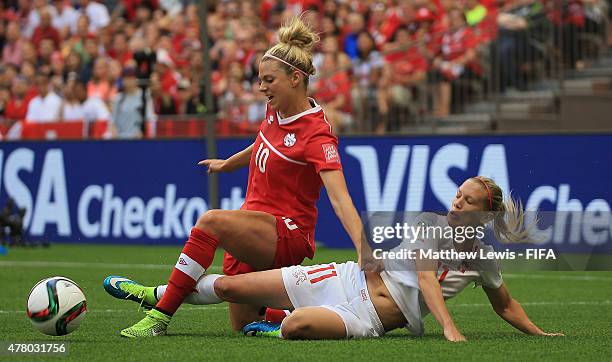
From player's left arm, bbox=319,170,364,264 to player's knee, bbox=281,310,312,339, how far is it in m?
0.57

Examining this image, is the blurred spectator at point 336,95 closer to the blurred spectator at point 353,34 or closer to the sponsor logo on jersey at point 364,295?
the blurred spectator at point 353,34

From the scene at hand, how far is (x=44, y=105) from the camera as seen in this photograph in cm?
2064

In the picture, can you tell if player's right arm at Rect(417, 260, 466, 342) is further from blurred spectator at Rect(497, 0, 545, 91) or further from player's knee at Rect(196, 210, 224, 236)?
blurred spectator at Rect(497, 0, 545, 91)

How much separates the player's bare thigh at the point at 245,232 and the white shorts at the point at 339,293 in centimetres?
26

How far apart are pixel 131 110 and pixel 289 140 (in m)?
11.2

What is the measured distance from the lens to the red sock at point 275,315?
8383 mm

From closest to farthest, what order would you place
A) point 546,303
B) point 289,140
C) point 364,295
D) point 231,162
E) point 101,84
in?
point 364,295, point 289,140, point 231,162, point 546,303, point 101,84

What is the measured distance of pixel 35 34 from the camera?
2450 cm

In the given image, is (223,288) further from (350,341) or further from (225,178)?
(225,178)

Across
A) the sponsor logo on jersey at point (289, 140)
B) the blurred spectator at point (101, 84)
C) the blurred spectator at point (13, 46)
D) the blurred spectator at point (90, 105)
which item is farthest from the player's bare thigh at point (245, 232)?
the blurred spectator at point (13, 46)

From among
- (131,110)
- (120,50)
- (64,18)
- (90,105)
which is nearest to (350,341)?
(131,110)

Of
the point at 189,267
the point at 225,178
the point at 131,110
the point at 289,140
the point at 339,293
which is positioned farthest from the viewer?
the point at 131,110

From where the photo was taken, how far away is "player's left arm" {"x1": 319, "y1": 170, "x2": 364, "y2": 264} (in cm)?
736

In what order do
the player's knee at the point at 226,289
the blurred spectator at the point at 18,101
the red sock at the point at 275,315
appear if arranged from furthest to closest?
the blurred spectator at the point at 18,101, the red sock at the point at 275,315, the player's knee at the point at 226,289
